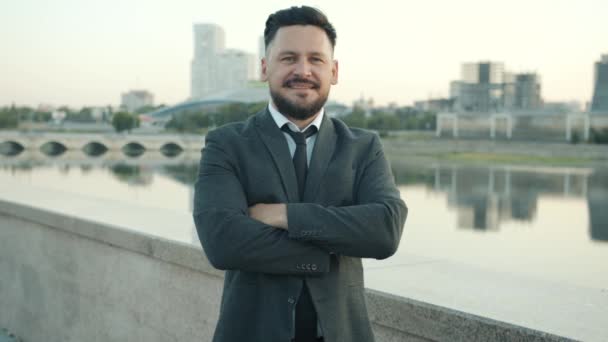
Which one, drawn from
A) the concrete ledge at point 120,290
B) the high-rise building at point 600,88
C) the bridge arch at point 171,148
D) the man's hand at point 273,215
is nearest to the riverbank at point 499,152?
the bridge arch at point 171,148

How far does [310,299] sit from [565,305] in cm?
70

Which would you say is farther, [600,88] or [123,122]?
[123,122]

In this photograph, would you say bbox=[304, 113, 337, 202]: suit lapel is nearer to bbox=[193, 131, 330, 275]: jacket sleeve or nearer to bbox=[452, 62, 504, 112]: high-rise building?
bbox=[193, 131, 330, 275]: jacket sleeve

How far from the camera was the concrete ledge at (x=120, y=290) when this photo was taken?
1711 mm

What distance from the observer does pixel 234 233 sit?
141 centimetres

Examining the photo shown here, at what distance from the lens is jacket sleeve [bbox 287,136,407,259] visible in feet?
4.52

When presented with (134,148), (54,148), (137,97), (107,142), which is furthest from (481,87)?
(137,97)

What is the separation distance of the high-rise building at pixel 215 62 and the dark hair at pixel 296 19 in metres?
109

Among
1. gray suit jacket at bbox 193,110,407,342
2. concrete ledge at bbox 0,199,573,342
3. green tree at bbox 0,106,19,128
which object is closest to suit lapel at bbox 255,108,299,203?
gray suit jacket at bbox 193,110,407,342

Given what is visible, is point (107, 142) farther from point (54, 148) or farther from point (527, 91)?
point (527, 91)

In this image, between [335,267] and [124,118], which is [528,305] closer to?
[335,267]

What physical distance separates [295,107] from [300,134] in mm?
61

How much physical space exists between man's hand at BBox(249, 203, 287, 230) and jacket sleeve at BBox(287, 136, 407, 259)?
0.03 metres

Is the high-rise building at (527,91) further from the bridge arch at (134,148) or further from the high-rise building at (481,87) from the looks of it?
the bridge arch at (134,148)
